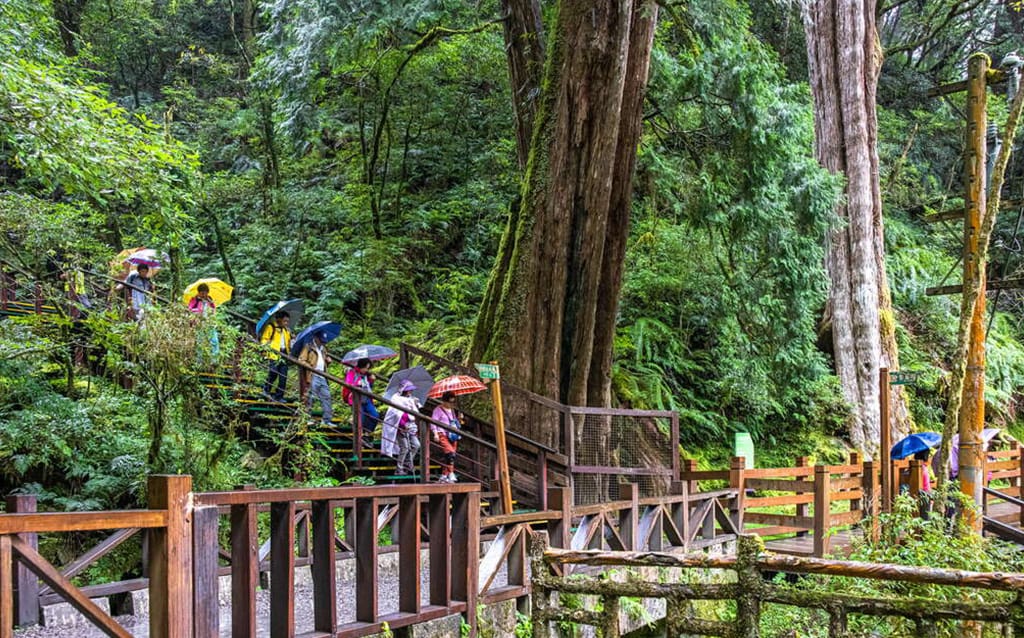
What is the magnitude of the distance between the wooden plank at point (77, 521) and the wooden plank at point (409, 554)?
2.20 metres

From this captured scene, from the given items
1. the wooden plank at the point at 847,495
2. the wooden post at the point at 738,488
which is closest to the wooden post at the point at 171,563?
the wooden post at the point at 738,488

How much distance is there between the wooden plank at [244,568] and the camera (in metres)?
4.52

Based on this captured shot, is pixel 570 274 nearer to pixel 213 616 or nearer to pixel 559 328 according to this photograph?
pixel 559 328

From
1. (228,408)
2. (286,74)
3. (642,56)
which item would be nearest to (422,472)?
(228,408)

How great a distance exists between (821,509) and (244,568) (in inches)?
365

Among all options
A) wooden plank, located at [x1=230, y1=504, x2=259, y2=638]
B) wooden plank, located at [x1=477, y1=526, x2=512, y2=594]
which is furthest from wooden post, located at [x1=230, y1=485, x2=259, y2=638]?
wooden plank, located at [x1=477, y1=526, x2=512, y2=594]

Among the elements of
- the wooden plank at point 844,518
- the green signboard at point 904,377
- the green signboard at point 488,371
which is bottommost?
the wooden plank at point 844,518

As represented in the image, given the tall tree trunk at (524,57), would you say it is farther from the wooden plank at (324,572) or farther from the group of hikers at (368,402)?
the wooden plank at (324,572)

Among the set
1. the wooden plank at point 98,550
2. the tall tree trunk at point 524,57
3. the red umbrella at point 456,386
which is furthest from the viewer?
the tall tree trunk at point 524,57

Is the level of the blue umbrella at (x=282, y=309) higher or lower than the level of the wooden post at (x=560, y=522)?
higher

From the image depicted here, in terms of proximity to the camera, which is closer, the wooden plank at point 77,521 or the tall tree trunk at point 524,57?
the wooden plank at point 77,521

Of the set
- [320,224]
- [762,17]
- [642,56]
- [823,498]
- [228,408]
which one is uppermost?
[762,17]

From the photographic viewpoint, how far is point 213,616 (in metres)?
4.09

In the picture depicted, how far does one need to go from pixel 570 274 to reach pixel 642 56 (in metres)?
3.32
